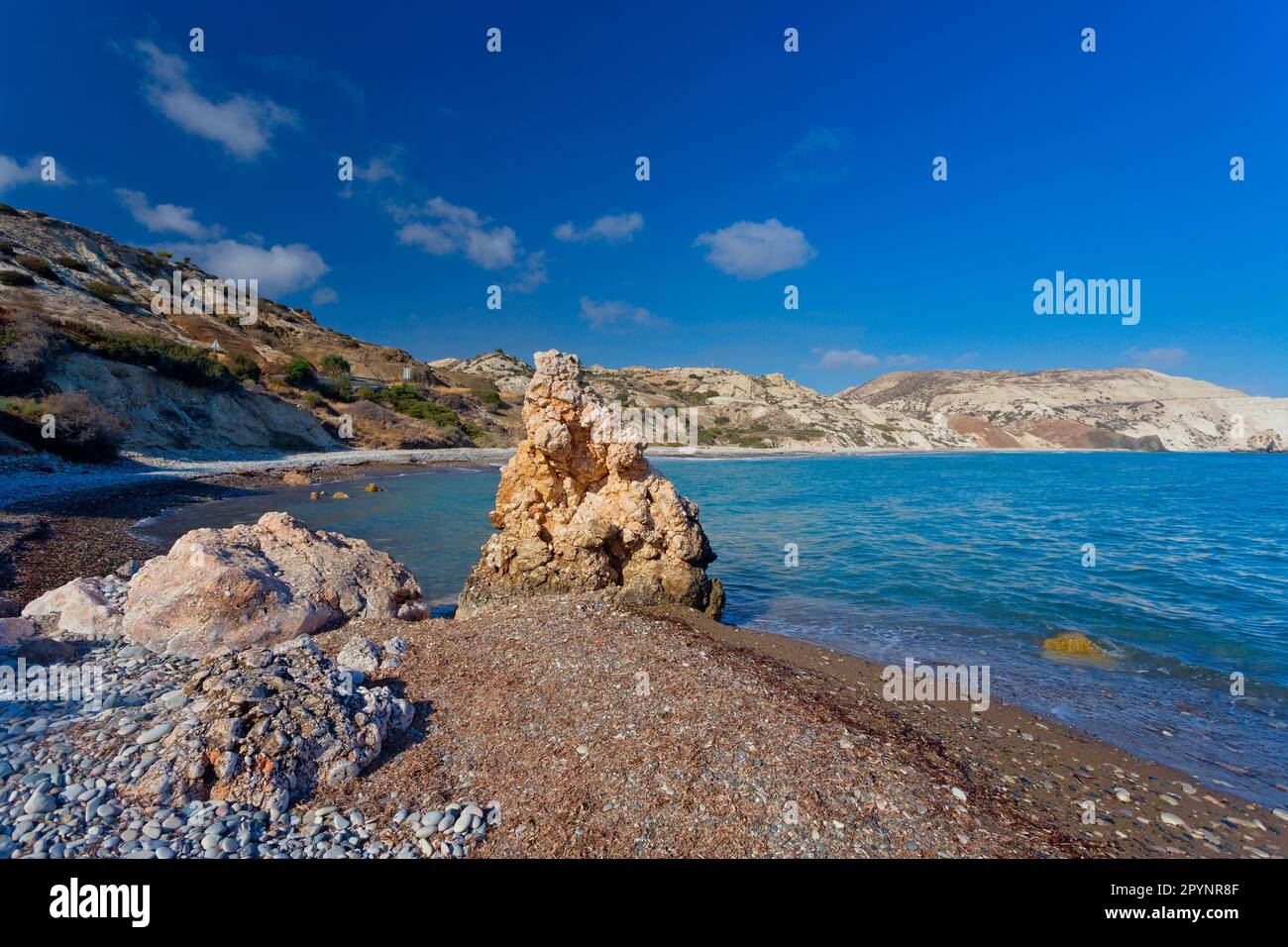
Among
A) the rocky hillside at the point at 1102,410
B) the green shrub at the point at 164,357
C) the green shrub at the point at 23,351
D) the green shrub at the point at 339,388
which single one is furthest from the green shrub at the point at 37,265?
the rocky hillside at the point at 1102,410

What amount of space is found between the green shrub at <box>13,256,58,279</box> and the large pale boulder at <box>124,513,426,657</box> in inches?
2253

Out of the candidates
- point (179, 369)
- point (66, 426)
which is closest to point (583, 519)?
point (66, 426)

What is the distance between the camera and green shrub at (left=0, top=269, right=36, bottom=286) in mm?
39700

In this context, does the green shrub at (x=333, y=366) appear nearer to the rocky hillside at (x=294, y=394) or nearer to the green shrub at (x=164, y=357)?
the rocky hillside at (x=294, y=394)

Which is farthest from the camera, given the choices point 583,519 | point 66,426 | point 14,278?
point 14,278

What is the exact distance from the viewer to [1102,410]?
146000 mm

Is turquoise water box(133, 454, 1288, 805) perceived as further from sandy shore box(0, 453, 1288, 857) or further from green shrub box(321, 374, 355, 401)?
green shrub box(321, 374, 355, 401)

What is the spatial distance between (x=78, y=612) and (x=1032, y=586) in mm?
18378

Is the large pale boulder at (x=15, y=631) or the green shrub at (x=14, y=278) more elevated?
the green shrub at (x=14, y=278)

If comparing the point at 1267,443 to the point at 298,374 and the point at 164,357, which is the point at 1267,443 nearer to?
the point at 298,374

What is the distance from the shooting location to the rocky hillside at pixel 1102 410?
132 metres

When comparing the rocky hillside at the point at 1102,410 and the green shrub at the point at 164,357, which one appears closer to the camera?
the green shrub at the point at 164,357

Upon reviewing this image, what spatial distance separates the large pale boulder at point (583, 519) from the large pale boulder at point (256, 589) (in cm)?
173
